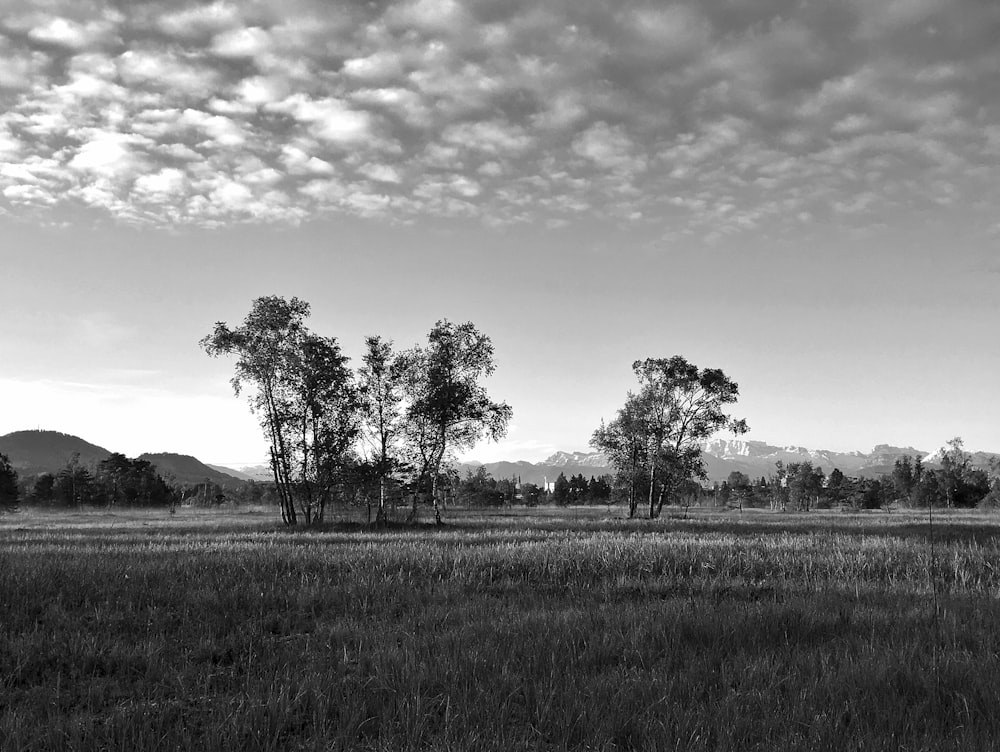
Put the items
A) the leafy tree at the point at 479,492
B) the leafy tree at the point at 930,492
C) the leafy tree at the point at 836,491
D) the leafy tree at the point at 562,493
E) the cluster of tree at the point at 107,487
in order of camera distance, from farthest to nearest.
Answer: the leafy tree at the point at 562,493 < the leafy tree at the point at 836,491 < the leafy tree at the point at 479,492 < the leafy tree at the point at 930,492 < the cluster of tree at the point at 107,487

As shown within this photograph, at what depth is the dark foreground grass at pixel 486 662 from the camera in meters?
4.53

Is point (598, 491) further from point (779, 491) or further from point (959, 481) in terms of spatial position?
point (959, 481)

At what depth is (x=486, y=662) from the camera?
6.04m

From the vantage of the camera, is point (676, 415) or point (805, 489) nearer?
point (676, 415)

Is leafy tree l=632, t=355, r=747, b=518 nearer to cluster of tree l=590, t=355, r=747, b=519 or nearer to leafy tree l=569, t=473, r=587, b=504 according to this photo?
cluster of tree l=590, t=355, r=747, b=519

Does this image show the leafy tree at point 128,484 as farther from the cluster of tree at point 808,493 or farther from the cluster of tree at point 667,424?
the cluster of tree at point 808,493

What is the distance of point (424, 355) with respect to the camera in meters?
42.2

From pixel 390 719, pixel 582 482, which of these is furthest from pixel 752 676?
pixel 582 482

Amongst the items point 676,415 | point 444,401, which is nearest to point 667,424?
point 676,415

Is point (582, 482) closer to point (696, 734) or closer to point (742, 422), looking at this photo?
point (742, 422)

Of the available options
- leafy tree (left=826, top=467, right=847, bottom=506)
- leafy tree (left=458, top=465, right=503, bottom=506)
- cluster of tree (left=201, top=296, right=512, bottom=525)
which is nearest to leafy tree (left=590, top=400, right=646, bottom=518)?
cluster of tree (left=201, top=296, right=512, bottom=525)

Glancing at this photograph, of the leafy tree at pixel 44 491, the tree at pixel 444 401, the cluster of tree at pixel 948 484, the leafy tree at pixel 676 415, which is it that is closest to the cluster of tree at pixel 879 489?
the cluster of tree at pixel 948 484

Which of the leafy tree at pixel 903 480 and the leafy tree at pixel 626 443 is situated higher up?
the leafy tree at pixel 626 443

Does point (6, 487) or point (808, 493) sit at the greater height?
point (6, 487)
